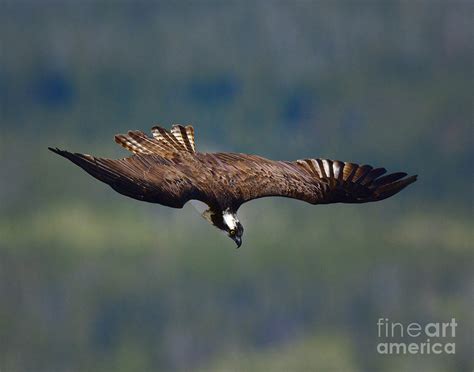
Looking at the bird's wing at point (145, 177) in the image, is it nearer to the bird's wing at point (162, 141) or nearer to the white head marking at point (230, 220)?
the bird's wing at point (162, 141)

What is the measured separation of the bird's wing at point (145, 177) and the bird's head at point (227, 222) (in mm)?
1358

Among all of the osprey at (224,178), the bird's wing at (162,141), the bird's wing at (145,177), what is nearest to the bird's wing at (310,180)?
the osprey at (224,178)

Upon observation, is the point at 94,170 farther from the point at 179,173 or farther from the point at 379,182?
the point at 379,182

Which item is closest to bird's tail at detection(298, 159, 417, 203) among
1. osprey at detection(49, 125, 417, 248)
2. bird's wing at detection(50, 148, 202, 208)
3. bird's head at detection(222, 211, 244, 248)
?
osprey at detection(49, 125, 417, 248)

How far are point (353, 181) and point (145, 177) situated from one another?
623 centimetres

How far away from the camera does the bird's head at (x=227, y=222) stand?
33.8 meters

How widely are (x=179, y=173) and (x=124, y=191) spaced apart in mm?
2168

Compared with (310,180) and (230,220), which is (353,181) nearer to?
(310,180)

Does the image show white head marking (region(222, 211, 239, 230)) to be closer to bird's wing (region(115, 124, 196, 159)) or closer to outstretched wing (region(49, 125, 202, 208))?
outstretched wing (region(49, 125, 202, 208))

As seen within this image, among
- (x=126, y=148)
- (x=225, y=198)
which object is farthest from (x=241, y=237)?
(x=126, y=148)

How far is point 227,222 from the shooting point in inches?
1335

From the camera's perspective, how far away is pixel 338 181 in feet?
115

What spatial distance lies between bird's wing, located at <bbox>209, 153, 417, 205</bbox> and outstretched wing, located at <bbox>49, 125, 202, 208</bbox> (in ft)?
3.83

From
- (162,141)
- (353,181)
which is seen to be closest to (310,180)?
(353,181)
